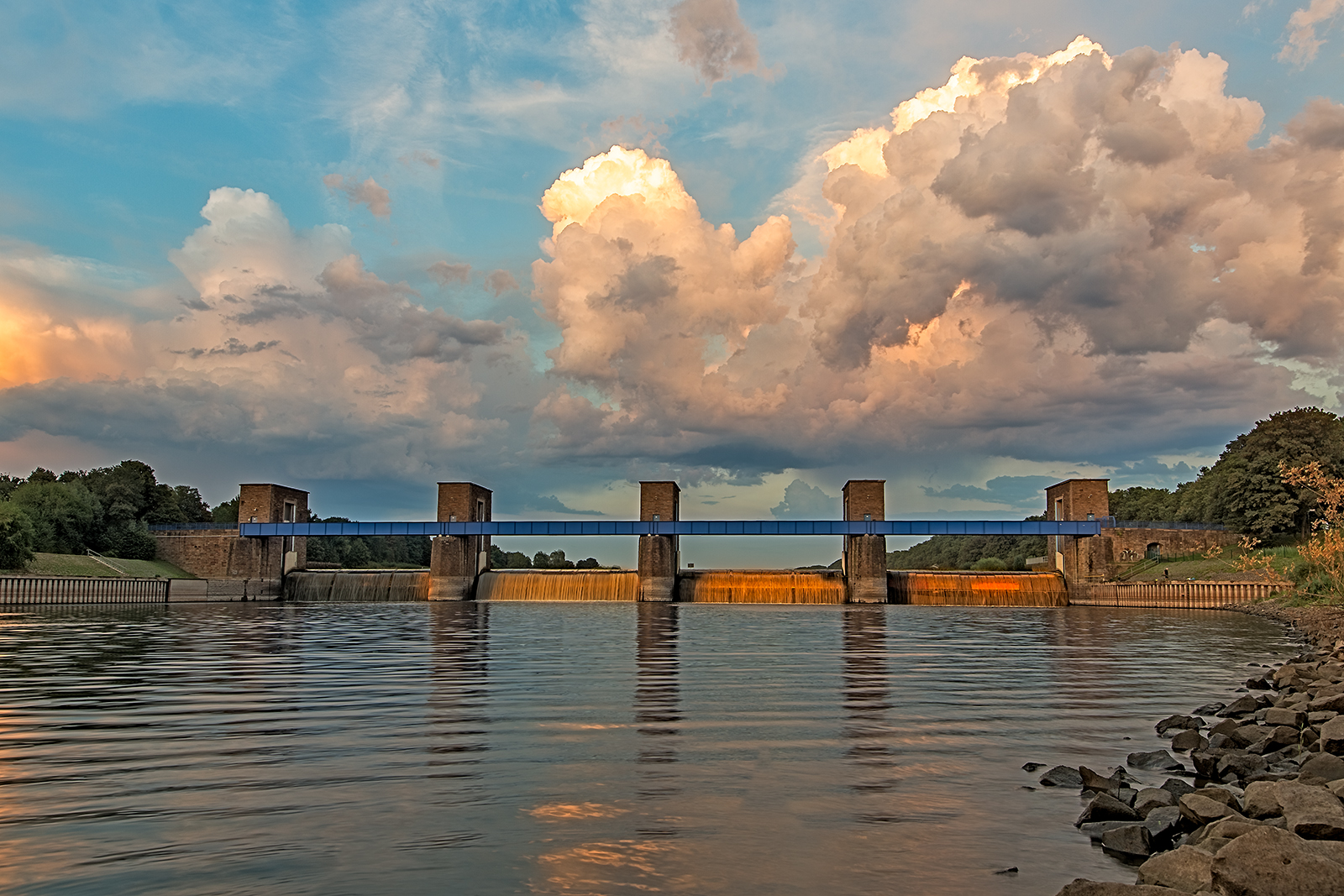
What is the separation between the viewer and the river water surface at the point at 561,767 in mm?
6855

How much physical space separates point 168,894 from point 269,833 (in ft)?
4.60

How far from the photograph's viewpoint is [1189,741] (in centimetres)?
1138

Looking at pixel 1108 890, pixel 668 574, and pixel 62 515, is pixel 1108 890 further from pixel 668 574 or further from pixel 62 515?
pixel 62 515

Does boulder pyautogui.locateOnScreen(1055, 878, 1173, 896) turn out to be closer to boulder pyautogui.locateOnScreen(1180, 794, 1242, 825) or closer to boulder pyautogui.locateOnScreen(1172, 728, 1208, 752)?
boulder pyautogui.locateOnScreen(1180, 794, 1242, 825)

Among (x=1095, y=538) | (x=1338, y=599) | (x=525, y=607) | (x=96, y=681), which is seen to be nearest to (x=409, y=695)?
(x=96, y=681)

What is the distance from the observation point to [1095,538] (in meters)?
60.9

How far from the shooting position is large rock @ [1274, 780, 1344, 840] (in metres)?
6.55

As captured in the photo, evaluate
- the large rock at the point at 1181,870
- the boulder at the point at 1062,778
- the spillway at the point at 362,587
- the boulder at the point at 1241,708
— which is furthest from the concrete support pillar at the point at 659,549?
the large rock at the point at 1181,870

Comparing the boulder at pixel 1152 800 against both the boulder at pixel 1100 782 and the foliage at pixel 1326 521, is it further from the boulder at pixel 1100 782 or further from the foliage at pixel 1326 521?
the foliage at pixel 1326 521

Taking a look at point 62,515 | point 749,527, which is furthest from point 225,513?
point 749,527

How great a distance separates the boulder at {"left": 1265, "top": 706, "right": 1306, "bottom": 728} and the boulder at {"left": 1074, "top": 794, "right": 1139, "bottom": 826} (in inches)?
205

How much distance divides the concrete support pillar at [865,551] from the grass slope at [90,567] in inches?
1964

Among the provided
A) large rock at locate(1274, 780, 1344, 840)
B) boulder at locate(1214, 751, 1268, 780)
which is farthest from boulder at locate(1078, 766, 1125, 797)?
large rock at locate(1274, 780, 1344, 840)

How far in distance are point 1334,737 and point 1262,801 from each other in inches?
112
